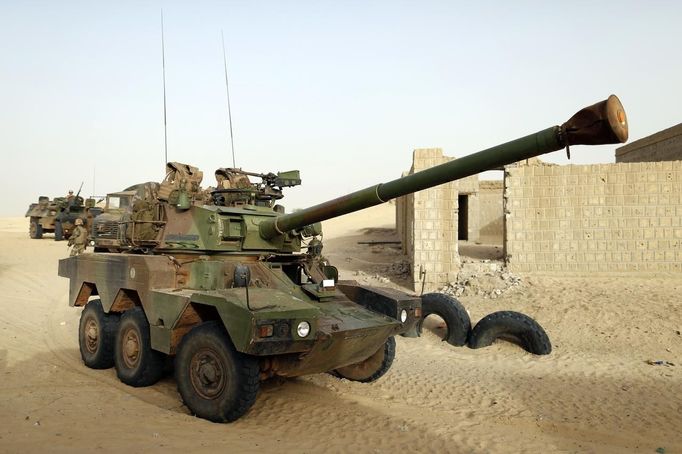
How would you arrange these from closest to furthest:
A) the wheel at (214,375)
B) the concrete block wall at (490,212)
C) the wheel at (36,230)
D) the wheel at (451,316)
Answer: the wheel at (214,375)
the wheel at (451,316)
the concrete block wall at (490,212)
the wheel at (36,230)

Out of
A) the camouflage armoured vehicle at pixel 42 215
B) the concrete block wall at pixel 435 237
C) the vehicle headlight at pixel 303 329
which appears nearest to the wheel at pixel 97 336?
the vehicle headlight at pixel 303 329

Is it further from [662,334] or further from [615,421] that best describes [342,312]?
[662,334]

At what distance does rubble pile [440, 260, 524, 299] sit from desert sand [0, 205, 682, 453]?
35.8 inches

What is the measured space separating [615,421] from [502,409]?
1073 mm

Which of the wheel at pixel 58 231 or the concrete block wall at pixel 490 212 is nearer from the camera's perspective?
the concrete block wall at pixel 490 212

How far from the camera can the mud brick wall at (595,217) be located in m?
11.5

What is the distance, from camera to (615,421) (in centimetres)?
564

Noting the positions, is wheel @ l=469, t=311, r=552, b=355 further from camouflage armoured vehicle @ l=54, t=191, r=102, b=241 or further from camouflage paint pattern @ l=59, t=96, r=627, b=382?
camouflage armoured vehicle @ l=54, t=191, r=102, b=241

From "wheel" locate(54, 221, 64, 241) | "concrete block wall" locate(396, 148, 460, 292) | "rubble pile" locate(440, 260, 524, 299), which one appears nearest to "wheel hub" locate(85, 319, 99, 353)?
"concrete block wall" locate(396, 148, 460, 292)

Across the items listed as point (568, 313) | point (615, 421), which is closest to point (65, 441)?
point (615, 421)

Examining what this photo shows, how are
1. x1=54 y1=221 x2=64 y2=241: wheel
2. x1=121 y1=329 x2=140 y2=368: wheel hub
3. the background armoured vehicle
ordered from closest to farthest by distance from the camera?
x1=121 y1=329 x2=140 y2=368: wheel hub
the background armoured vehicle
x1=54 y1=221 x2=64 y2=241: wheel

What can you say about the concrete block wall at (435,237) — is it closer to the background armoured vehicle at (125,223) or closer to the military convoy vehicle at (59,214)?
the background armoured vehicle at (125,223)

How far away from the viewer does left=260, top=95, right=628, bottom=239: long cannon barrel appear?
3.69 meters

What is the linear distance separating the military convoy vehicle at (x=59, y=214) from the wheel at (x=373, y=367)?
2119cm
